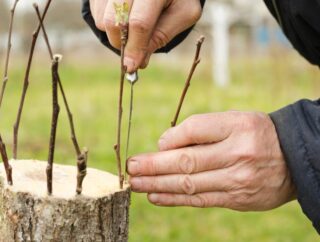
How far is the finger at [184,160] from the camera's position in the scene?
65.4 inches

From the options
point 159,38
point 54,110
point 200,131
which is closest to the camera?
point 54,110

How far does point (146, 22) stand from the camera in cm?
168

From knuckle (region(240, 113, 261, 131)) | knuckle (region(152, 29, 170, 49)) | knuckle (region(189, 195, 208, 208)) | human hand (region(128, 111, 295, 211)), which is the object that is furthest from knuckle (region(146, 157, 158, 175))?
knuckle (region(152, 29, 170, 49))

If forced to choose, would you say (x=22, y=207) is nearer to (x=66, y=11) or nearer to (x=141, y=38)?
(x=141, y=38)

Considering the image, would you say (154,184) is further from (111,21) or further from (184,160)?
(111,21)

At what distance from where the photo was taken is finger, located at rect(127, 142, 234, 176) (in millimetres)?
1661

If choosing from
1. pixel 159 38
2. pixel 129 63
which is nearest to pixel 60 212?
pixel 129 63

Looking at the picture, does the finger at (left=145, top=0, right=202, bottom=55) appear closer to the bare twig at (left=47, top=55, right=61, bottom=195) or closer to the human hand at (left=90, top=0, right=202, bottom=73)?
the human hand at (left=90, top=0, right=202, bottom=73)

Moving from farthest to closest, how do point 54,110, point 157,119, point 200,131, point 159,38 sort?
point 157,119 → point 159,38 → point 200,131 → point 54,110

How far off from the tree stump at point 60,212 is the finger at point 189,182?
7 cm

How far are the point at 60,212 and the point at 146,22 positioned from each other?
53 centimetres

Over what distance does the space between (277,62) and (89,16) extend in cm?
1054

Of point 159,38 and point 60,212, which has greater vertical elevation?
point 159,38

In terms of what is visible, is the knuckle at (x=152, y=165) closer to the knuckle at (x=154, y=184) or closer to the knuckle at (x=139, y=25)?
the knuckle at (x=154, y=184)
